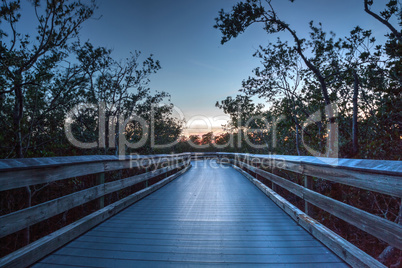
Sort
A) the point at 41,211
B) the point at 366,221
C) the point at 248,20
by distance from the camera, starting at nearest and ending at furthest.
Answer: the point at 366,221 < the point at 41,211 < the point at 248,20

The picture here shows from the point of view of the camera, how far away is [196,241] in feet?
8.83

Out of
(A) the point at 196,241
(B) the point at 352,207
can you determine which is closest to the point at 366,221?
(B) the point at 352,207

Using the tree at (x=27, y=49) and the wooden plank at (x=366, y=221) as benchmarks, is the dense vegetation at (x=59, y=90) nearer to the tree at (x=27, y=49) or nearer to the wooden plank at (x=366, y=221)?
the tree at (x=27, y=49)

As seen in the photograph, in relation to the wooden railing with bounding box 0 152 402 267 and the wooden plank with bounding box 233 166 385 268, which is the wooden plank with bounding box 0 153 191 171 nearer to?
the wooden railing with bounding box 0 152 402 267

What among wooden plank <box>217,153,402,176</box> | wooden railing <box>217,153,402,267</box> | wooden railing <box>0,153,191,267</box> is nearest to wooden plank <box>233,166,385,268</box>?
wooden railing <box>217,153,402,267</box>

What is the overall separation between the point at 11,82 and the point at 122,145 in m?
6.66

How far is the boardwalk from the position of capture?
220 cm

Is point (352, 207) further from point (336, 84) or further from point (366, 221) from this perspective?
point (336, 84)

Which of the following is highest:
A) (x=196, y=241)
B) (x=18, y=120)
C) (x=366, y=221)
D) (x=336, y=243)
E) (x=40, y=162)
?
(x=18, y=120)

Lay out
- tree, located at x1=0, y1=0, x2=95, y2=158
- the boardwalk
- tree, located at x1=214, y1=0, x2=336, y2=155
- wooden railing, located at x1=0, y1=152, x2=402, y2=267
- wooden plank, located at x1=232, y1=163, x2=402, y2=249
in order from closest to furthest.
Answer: wooden plank, located at x1=232, y1=163, x2=402, y2=249
wooden railing, located at x1=0, y1=152, x2=402, y2=267
the boardwalk
tree, located at x1=0, y1=0, x2=95, y2=158
tree, located at x1=214, y1=0, x2=336, y2=155

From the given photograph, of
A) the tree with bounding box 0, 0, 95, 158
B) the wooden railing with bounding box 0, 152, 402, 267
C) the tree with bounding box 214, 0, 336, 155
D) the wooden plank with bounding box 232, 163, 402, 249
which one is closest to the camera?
the wooden plank with bounding box 232, 163, 402, 249

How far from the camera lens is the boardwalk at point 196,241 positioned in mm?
2197

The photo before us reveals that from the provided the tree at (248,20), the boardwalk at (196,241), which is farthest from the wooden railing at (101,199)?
the tree at (248,20)

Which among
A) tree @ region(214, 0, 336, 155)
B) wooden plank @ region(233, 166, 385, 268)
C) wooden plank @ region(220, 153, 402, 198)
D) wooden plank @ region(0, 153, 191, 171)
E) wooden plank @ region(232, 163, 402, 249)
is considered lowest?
wooden plank @ region(233, 166, 385, 268)
